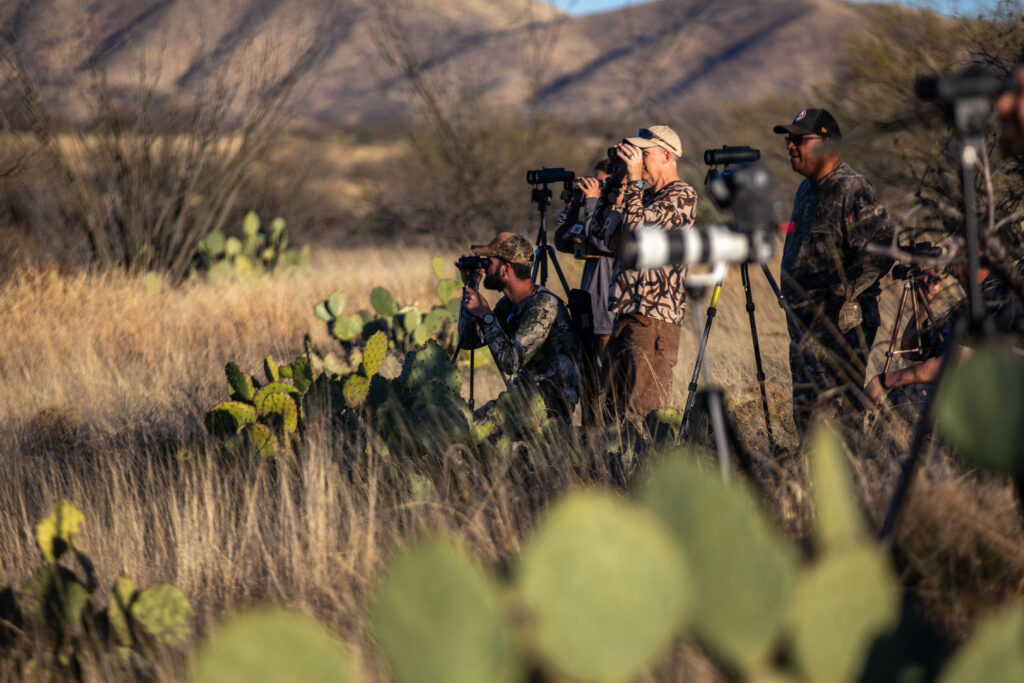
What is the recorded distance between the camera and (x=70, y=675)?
2.06m

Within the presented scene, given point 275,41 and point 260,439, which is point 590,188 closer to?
point 260,439

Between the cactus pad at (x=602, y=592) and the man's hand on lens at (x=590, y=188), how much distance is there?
2966mm

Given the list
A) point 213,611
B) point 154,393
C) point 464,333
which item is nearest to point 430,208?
point 154,393

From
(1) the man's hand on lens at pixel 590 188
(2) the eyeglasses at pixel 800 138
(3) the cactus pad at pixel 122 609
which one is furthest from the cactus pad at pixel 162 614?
(2) the eyeglasses at pixel 800 138

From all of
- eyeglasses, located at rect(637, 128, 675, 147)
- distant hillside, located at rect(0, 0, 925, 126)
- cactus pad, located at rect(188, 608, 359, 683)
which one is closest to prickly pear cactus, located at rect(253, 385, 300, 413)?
eyeglasses, located at rect(637, 128, 675, 147)

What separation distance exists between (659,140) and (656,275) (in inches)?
24.4

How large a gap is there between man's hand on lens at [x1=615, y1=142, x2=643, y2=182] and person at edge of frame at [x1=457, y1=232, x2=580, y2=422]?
54 centimetres

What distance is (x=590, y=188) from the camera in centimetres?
415

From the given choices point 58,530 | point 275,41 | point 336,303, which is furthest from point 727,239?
point 275,41

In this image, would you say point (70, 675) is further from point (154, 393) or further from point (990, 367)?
point (154, 393)

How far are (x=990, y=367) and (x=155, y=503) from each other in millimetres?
2587

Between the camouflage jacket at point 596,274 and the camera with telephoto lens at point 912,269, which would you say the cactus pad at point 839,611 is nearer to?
the camera with telephoto lens at point 912,269

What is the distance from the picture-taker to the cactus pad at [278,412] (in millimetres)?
3818

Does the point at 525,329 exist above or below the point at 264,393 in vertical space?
above
